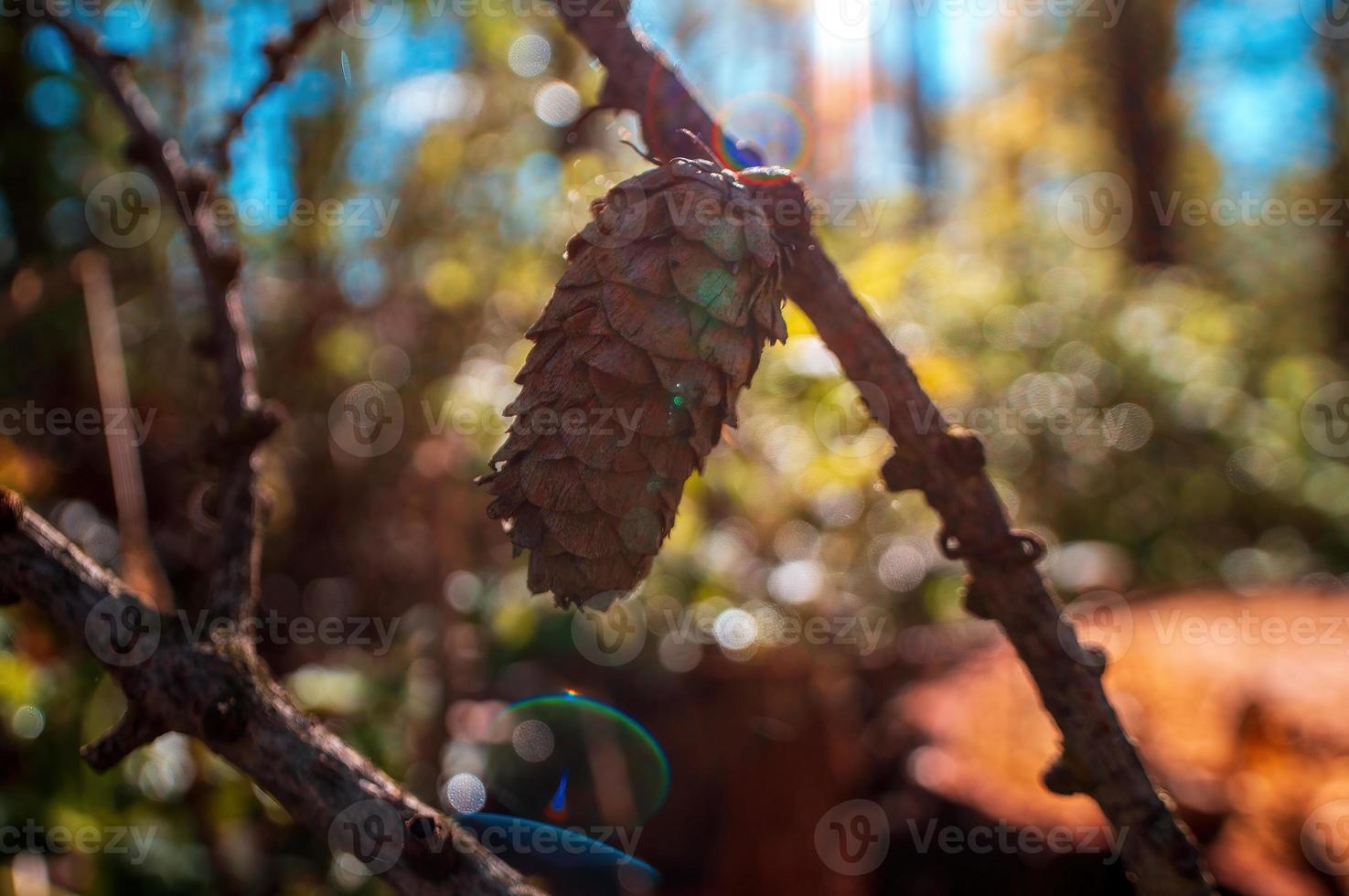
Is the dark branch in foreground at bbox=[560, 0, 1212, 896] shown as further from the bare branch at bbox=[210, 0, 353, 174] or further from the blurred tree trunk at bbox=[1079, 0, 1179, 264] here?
the blurred tree trunk at bbox=[1079, 0, 1179, 264]

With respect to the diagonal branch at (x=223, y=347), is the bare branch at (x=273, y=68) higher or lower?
higher

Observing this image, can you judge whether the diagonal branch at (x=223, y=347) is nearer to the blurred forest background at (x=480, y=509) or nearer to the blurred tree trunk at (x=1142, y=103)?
the blurred forest background at (x=480, y=509)

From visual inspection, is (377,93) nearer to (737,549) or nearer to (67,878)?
(737,549)

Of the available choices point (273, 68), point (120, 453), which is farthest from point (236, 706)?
point (120, 453)

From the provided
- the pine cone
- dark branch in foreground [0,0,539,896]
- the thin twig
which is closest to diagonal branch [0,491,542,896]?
dark branch in foreground [0,0,539,896]

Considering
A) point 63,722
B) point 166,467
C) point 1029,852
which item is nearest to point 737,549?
point 1029,852

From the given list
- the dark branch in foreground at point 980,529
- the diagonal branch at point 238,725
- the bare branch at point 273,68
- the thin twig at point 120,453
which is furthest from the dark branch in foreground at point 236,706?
the thin twig at point 120,453
